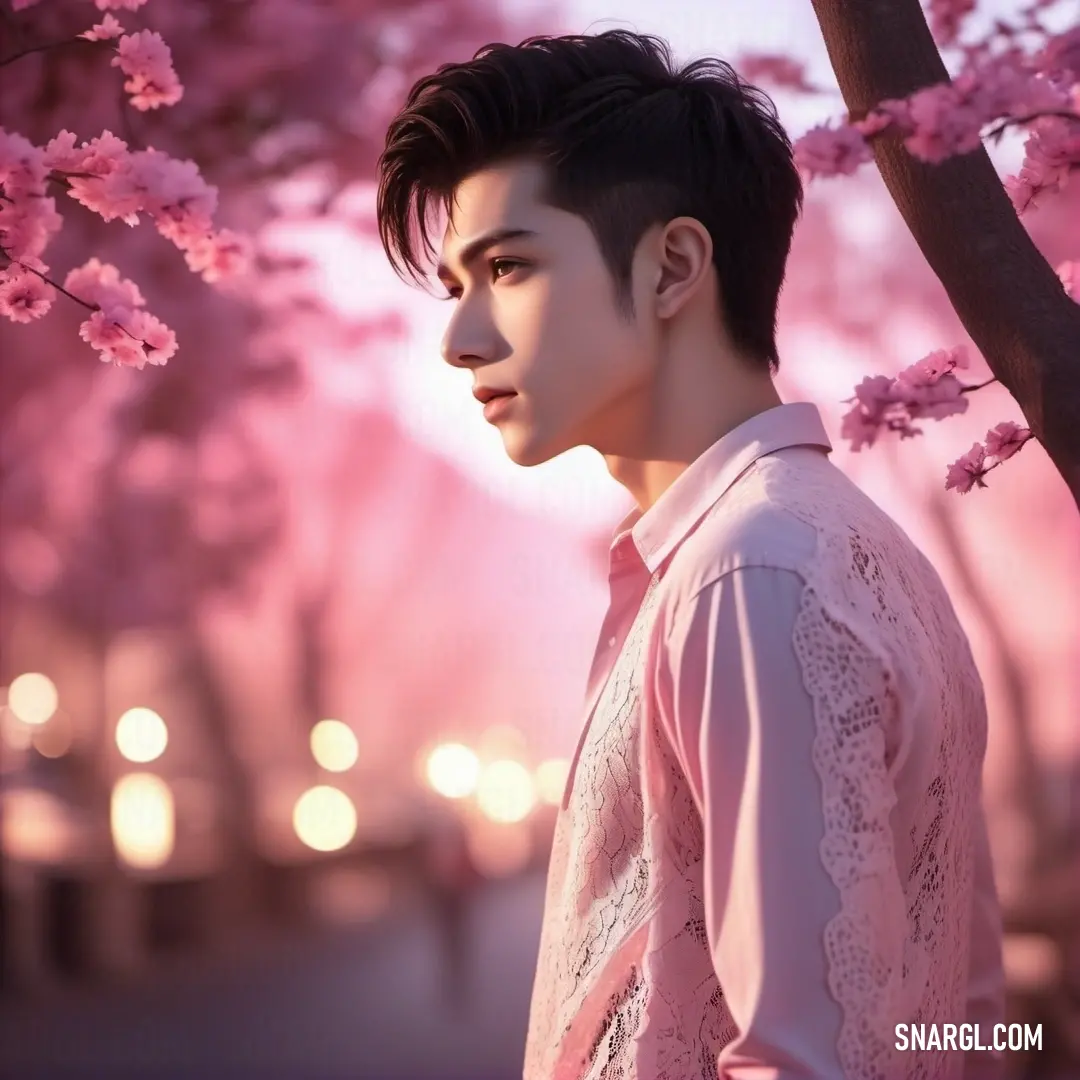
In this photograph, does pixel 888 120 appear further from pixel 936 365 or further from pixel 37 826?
pixel 37 826

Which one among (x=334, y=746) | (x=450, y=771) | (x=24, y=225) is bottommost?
(x=24, y=225)

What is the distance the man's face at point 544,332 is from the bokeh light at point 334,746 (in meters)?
11.7

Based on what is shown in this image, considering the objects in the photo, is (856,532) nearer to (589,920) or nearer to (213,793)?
(589,920)

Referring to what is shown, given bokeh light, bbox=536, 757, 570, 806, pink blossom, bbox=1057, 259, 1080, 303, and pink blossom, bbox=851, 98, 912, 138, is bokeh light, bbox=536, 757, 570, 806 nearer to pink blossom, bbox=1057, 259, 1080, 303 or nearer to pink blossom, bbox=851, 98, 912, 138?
pink blossom, bbox=1057, 259, 1080, 303

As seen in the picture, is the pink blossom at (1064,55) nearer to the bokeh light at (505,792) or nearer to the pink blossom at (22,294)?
the pink blossom at (22,294)

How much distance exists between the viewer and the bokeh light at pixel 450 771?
12.5 m

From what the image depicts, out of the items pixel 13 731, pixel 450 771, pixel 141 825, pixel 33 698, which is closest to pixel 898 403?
pixel 141 825

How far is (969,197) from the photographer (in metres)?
1.49

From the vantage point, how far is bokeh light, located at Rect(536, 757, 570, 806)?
15320 mm

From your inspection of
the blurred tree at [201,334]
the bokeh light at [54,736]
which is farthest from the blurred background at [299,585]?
the bokeh light at [54,736]

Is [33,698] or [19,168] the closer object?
[19,168]

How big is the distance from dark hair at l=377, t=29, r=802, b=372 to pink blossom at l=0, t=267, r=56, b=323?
0.50m
